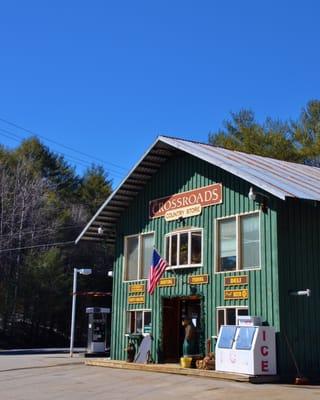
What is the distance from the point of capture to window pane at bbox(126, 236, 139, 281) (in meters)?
23.6

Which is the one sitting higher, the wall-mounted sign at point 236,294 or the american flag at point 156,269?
the american flag at point 156,269

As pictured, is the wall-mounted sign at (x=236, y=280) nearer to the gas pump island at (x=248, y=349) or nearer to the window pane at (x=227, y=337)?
the gas pump island at (x=248, y=349)

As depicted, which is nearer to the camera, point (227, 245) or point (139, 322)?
point (227, 245)

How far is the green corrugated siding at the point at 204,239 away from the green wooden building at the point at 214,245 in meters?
0.03

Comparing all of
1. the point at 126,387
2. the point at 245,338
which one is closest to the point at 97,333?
the point at 245,338

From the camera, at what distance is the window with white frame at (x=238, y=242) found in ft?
61.2

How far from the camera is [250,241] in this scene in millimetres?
18828

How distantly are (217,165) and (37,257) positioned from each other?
26.7m

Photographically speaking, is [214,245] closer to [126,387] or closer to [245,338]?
[245,338]

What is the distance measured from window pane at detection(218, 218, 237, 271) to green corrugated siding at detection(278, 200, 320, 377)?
195cm

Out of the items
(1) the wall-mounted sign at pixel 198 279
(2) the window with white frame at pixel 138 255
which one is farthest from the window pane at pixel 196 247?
(2) the window with white frame at pixel 138 255

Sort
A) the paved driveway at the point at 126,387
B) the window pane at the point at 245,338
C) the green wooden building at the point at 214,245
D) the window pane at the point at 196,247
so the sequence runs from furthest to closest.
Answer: the window pane at the point at 196,247
the green wooden building at the point at 214,245
the window pane at the point at 245,338
the paved driveway at the point at 126,387

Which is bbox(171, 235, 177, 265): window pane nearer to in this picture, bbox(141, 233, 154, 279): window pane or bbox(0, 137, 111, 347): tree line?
bbox(141, 233, 154, 279): window pane

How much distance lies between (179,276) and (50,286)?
2253cm
